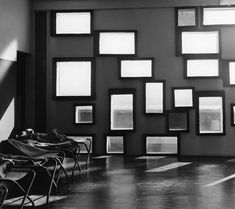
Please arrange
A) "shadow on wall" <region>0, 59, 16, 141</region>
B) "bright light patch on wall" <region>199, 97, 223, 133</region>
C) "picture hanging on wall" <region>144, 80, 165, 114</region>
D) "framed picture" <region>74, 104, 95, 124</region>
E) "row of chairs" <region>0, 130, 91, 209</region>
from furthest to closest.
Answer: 1. "framed picture" <region>74, 104, 95, 124</region>
2. "picture hanging on wall" <region>144, 80, 165, 114</region>
3. "bright light patch on wall" <region>199, 97, 223, 133</region>
4. "shadow on wall" <region>0, 59, 16, 141</region>
5. "row of chairs" <region>0, 130, 91, 209</region>

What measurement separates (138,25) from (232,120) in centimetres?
268

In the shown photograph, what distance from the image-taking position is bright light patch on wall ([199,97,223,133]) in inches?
325

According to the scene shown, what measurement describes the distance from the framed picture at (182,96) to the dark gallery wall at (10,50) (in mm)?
3130

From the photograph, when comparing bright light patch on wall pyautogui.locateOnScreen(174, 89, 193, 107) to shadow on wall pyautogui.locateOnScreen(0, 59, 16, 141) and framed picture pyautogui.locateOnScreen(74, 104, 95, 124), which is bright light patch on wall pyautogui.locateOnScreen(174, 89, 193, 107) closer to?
framed picture pyautogui.locateOnScreen(74, 104, 95, 124)

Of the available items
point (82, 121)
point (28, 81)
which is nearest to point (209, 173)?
point (82, 121)

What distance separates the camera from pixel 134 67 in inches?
331

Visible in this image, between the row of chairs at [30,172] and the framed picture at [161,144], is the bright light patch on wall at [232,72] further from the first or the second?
the row of chairs at [30,172]

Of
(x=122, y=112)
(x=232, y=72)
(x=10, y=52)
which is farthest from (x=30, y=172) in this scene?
(x=232, y=72)

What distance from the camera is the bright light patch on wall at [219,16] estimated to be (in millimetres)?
8312

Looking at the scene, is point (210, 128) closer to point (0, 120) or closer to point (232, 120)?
point (232, 120)

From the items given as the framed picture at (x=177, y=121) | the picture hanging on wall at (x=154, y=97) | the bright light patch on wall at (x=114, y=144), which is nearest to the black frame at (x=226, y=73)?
the framed picture at (x=177, y=121)

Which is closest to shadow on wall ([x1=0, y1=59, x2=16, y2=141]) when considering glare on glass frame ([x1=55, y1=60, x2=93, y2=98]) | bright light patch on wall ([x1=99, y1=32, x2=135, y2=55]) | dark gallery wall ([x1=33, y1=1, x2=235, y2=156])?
dark gallery wall ([x1=33, y1=1, x2=235, y2=156])

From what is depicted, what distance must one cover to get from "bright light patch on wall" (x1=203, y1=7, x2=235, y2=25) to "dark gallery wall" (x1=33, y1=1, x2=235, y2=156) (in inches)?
5.9

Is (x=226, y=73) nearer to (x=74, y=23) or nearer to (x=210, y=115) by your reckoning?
(x=210, y=115)
